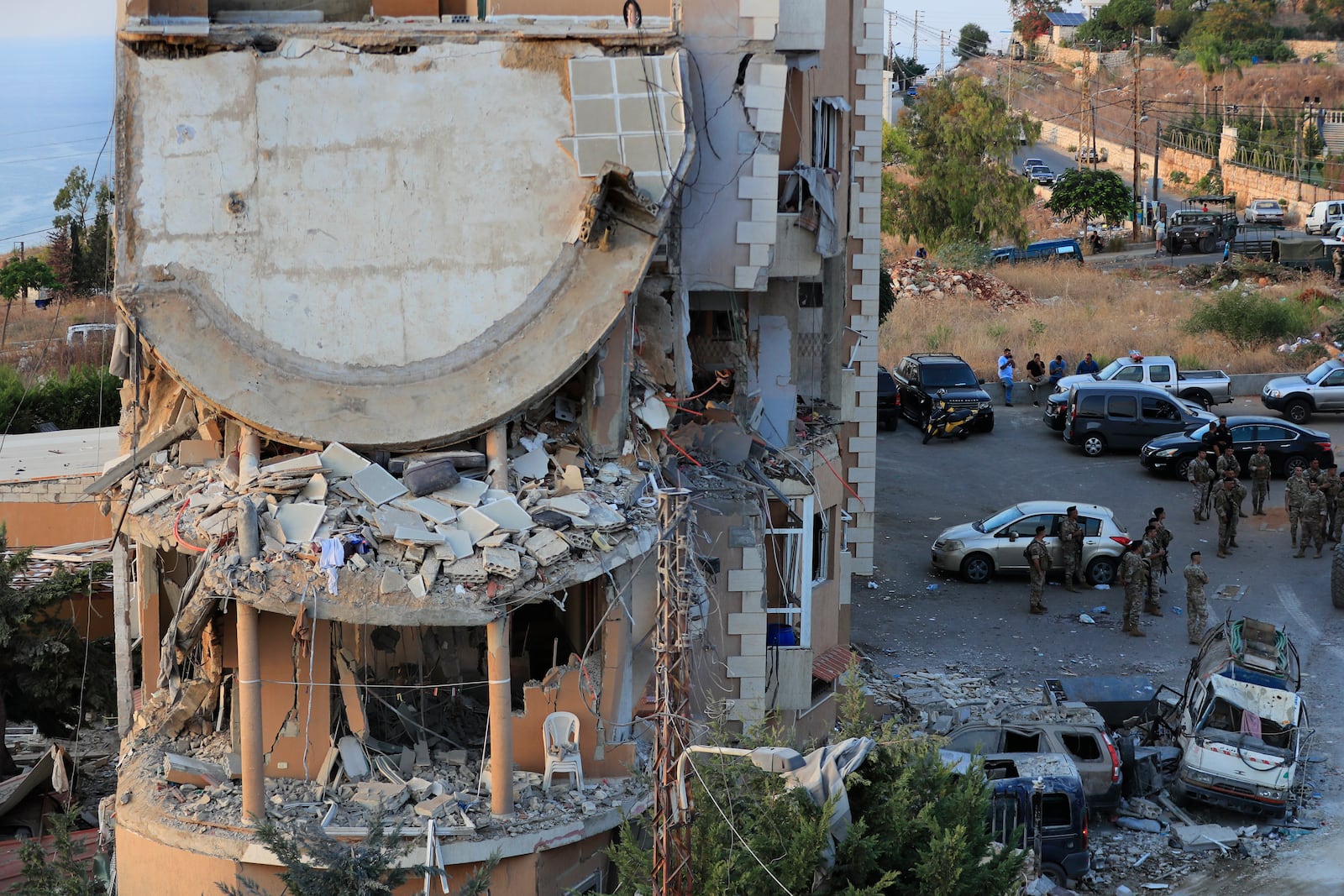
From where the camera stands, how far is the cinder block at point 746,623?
1750 centimetres

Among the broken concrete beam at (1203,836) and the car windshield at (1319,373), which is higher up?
the car windshield at (1319,373)

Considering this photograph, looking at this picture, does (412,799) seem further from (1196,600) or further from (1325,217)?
(1325,217)

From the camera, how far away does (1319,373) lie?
36.9 metres

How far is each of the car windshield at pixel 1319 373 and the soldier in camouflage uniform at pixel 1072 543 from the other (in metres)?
13.6

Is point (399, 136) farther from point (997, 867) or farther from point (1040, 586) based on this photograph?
point (1040, 586)

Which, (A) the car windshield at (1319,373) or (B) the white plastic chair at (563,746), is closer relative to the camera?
(B) the white plastic chair at (563,746)

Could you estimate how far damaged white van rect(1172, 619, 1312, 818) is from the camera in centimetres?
1822

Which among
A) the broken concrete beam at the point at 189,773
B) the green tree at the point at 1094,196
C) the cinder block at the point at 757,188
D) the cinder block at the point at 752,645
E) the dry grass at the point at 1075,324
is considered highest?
the green tree at the point at 1094,196

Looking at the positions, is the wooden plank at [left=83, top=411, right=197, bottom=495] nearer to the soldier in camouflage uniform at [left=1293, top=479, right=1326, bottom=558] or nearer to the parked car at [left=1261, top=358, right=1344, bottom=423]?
the soldier in camouflage uniform at [left=1293, top=479, right=1326, bottom=558]

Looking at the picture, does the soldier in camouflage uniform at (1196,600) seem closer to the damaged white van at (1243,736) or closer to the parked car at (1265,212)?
the damaged white van at (1243,736)

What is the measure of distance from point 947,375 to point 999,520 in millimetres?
10616

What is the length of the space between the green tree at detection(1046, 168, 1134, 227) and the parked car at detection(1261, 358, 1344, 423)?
2861cm

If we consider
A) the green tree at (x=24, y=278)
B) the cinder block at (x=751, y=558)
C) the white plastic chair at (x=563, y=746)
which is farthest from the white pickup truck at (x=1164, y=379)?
the green tree at (x=24, y=278)

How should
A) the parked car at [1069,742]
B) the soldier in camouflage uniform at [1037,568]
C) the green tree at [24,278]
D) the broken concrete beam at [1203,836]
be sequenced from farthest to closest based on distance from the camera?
the green tree at [24,278], the soldier in camouflage uniform at [1037,568], the parked car at [1069,742], the broken concrete beam at [1203,836]
